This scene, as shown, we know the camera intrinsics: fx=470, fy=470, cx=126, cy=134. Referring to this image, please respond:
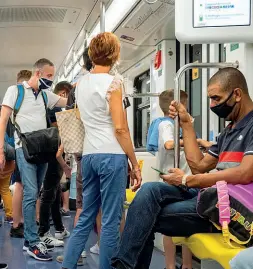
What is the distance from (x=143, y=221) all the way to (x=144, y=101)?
13.2 ft

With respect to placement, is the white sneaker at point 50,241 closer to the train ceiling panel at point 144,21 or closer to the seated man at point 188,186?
the seated man at point 188,186

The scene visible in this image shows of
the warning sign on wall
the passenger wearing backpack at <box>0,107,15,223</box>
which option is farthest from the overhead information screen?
the passenger wearing backpack at <box>0,107,15,223</box>

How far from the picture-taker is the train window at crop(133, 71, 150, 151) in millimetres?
6180

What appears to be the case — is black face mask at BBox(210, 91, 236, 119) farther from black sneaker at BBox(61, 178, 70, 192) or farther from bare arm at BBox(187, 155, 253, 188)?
black sneaker at BBox(61, 178, 70, 192)

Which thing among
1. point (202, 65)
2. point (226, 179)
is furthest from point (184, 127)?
point (226, 179)

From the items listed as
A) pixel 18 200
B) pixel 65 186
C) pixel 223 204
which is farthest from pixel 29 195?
pixel 65 186

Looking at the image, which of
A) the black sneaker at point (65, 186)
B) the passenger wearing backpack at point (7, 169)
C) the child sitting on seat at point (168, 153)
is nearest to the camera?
the child sitting on seat at point (168, 153)

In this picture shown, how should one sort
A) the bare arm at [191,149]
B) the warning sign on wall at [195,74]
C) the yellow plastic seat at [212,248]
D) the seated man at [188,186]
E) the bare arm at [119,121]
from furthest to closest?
the warning sign on wall at [195,74]
the bare arm at [119,121]
the bare arm at [191,149]
the seated man at [188,186]
the yellow plastic seat at [212,248]

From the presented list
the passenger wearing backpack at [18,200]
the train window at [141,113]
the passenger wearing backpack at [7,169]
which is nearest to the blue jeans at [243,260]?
the passenger wearing backpack at [18,200]

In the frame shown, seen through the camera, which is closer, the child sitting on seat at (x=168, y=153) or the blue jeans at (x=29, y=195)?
the child sitting on seat at (x=168, y=153)

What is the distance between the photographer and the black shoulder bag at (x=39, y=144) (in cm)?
380

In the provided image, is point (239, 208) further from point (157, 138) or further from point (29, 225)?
point (29, 225)

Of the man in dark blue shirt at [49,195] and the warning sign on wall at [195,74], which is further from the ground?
the warning sign on wall at [195,74]

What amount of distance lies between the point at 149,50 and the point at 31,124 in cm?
214
